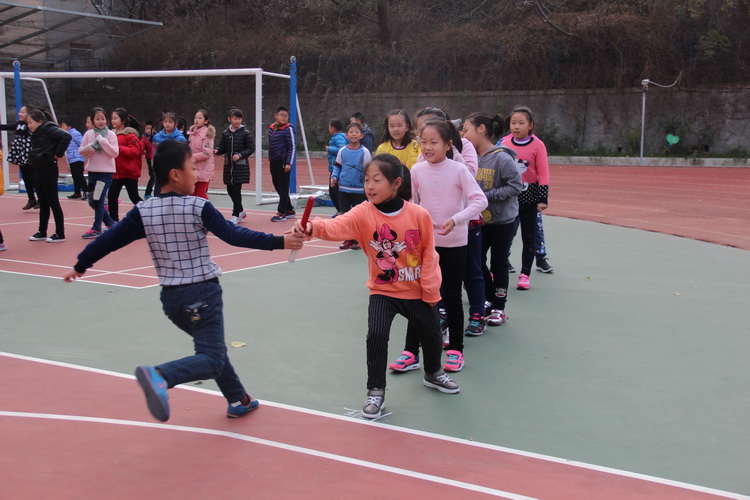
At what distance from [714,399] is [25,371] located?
4.37 m

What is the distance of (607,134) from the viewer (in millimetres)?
27891

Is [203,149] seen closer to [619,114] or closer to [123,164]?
[123,164]

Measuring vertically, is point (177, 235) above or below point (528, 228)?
above

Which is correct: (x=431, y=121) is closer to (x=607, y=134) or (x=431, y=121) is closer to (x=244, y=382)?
(x=244, y=382)

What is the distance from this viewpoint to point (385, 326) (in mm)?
4473

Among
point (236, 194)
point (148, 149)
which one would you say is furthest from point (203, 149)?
point (148, 149)

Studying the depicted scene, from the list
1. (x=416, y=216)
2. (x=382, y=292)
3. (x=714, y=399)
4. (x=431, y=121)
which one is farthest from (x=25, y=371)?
(x=714, y=399)

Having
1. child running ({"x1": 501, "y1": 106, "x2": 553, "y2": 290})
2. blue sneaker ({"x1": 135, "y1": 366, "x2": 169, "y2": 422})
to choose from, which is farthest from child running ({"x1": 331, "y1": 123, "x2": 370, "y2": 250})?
blue sneaker ({"x1": 135, "y1": 366, "x2": 169, "y2": 422})

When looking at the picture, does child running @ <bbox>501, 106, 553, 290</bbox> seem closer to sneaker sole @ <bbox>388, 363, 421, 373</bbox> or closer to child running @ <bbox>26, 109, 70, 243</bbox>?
sneaker sole @ <bbox>388, 363, 421, 373</bbox>

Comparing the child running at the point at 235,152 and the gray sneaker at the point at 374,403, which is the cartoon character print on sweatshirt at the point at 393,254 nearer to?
the gray sneaker at the point at 374,403

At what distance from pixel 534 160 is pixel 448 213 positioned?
2.60 metres

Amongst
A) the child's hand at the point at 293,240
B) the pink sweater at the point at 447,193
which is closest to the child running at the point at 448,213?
the pink sweater at the point at 447,193

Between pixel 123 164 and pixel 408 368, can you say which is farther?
pixel 123 164

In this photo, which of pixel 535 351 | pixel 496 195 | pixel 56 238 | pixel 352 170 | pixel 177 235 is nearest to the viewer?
pixel 177 235
